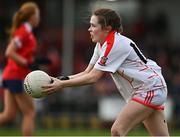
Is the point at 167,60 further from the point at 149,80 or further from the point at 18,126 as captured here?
the point at 149,80

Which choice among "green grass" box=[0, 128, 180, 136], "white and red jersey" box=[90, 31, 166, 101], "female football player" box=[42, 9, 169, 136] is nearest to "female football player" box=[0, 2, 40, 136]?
"female football player" box=[42, 9, 169, 136]

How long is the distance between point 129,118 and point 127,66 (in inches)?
22.1

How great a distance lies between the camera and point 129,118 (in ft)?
26.9

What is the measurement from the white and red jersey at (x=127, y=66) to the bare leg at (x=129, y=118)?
195mm

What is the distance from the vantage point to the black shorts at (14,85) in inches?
422

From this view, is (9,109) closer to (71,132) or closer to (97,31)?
(97,31)

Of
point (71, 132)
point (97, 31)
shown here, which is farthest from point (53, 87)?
point (71, 132)

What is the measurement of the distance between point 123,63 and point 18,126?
8380 millimetres

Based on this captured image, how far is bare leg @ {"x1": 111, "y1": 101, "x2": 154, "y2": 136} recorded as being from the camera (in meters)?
8.19

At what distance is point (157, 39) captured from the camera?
2008cm

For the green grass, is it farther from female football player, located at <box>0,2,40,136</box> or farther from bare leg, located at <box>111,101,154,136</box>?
bare leg, located at <box>111,101,154,136</box>

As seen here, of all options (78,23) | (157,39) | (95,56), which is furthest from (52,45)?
(95,56)

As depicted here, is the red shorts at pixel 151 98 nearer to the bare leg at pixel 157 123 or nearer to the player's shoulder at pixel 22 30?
the bare leg at pixel 157 123

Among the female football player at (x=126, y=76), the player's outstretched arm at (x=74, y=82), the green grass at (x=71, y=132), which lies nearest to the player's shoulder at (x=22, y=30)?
the female football player at (x=126, y=76)
